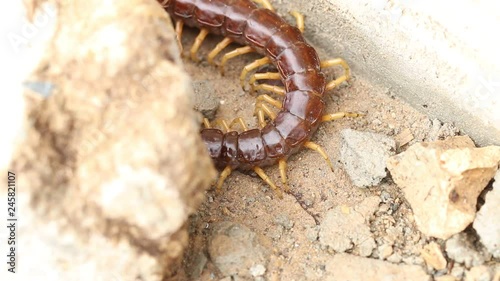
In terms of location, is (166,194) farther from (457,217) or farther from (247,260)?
(457,217)

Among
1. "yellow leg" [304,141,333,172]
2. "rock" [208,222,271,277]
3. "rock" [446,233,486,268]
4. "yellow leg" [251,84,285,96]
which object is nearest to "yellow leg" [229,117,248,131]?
"yellow leg" [251,84,285,96]

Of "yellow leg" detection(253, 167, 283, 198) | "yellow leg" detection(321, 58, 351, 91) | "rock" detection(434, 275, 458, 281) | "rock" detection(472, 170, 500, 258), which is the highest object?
"rock" detection(472, 170, 500, 258)

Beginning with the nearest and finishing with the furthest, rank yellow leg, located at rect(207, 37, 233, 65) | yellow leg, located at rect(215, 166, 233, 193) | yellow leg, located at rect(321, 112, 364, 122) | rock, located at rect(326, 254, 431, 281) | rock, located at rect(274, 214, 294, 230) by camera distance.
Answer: rock, located at rect(326, 254, 431, 281) < rock, located at rect(274, 214, 294, 230) < yellow leg, located at rect(215, 166, 233, 193) < yellow leg, located at rect(321, 112, 364, 122) < yellow leg, located at rect(207, 37, 233, 65)

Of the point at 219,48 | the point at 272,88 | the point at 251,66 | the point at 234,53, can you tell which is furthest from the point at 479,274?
the point at 219,48

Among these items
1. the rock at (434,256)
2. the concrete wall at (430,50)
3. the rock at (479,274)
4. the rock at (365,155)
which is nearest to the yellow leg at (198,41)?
the concrete wall at (430,50)

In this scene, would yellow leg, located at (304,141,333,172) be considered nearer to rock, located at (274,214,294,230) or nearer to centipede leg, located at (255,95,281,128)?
centipede leg, located at (255,95,281,128)

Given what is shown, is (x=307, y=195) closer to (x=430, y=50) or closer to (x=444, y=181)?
(x=444, y=181)

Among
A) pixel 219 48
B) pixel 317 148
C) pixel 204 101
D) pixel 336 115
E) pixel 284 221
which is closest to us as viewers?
pixel 284 221
